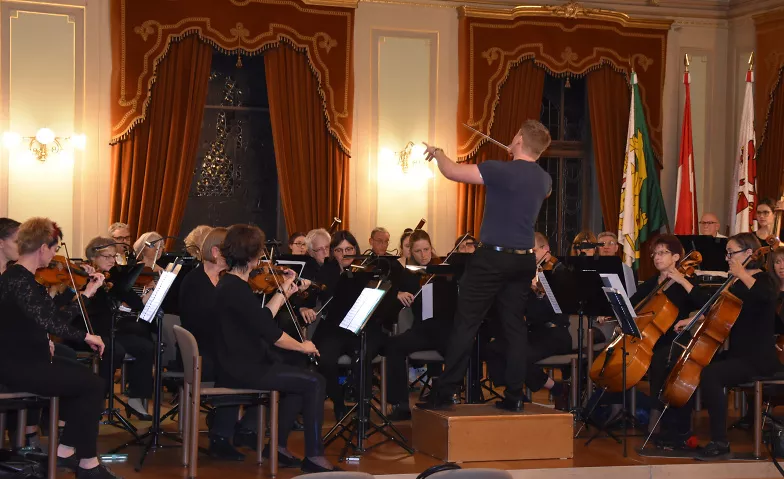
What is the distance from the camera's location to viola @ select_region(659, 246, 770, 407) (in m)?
5.74

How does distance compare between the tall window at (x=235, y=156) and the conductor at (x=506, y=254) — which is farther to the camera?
the tall window at (x=235, y=156)

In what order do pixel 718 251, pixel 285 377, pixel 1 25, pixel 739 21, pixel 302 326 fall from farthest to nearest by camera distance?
pixel 739 21 → pixel 1 25 → pixel 718 251 → pixel 302 326 → pixel 285 377

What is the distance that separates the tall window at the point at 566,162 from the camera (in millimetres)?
10867

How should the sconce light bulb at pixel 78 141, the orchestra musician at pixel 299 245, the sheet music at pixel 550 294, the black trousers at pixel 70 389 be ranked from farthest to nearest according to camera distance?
the sconce light bulb at pixel 78 141, the orchestra musician at pixel 299 245, the sheet music at pixel 550 294, the black trousers at pixel 70 389

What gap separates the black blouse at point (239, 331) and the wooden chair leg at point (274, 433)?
14 cm

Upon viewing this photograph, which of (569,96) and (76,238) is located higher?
(569,96)

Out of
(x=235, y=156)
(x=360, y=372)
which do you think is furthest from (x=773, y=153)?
(x=360, y=372)

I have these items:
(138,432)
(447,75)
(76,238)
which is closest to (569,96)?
(447,75)

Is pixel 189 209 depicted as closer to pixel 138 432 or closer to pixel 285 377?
pixel 138 432

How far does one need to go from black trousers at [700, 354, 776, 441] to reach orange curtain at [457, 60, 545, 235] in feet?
14.4

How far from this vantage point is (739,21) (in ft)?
35.5

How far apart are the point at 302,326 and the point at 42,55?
165 inches

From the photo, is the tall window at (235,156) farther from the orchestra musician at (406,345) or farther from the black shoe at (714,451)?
the black shoe at (714,451)

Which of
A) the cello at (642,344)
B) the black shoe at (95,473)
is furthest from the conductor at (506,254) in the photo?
the black shoe at (95,473)
